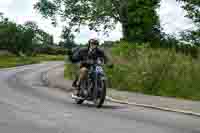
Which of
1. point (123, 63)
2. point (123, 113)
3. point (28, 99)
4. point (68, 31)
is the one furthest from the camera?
point (68, 31)

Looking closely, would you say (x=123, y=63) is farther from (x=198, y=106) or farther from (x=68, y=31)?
(x=68, y=31)

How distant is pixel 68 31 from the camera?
48.6 meters

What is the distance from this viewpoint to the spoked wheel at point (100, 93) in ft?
41.5

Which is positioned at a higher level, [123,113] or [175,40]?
[175,40]

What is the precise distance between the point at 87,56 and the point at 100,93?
3.86ft

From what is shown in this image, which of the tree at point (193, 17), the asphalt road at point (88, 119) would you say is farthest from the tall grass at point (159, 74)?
the tree at point (193, 17)

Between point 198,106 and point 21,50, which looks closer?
point 198,106

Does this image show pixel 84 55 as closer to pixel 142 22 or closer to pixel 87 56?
pixel 87 56

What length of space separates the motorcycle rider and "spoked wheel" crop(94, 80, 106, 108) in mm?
712

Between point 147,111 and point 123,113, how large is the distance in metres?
0.79

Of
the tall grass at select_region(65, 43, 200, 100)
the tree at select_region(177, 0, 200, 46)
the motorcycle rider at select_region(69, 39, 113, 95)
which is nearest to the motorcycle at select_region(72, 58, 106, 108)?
the motorcycle rider at select_region(69, 39, 113, 95)

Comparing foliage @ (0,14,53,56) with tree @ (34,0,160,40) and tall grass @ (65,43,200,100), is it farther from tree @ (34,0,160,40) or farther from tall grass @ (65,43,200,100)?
tall grass @ (65,43,200,100)

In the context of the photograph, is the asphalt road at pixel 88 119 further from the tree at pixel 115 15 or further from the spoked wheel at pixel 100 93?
the tree at pixel 115 15

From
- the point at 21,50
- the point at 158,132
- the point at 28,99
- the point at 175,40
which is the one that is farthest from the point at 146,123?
the point at 21,50
